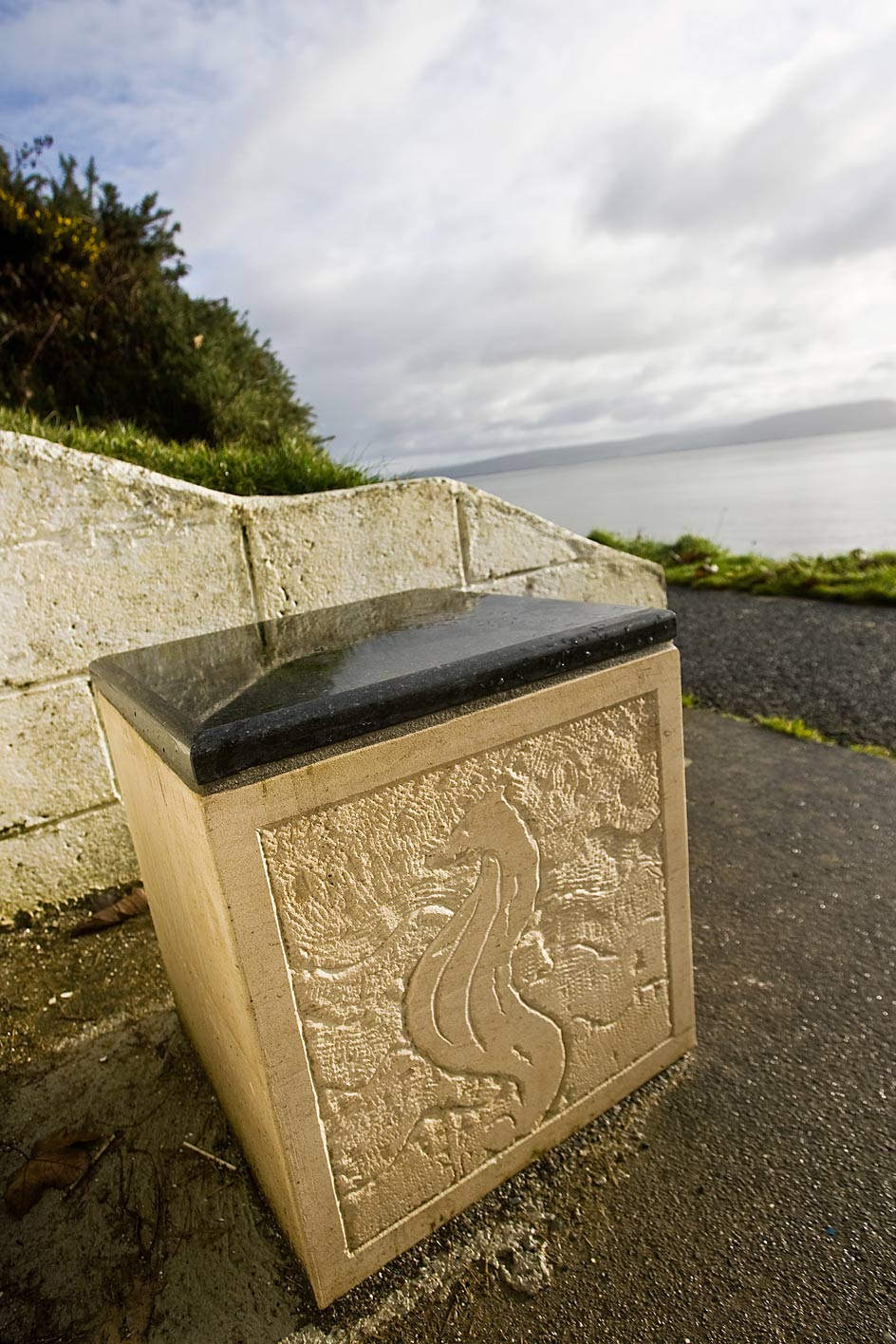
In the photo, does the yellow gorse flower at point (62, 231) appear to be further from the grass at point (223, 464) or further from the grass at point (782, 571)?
the grass at point (782, 571)

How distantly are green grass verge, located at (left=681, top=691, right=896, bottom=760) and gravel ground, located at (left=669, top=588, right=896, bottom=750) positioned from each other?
80 millimetres

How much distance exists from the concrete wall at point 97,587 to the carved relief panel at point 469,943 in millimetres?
1898

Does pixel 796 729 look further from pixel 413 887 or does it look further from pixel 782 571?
pixel 782 571

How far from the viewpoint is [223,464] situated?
3.71m

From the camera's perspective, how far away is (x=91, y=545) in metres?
2.85

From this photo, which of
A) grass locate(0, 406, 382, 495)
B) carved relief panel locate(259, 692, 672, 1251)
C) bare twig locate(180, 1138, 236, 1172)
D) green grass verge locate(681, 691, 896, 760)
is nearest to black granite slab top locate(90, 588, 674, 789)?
carved relief panel locate(259, 692, 672, 1251)

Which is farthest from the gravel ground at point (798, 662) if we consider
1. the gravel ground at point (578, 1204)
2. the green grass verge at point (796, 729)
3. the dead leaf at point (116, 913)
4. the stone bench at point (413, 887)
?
the dead leaf at point (116, 913)

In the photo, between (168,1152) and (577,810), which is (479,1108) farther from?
(168,1152)

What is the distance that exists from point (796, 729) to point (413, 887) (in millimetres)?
3736

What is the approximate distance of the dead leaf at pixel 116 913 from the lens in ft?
9.57

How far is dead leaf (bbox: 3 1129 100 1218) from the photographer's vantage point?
1868mm

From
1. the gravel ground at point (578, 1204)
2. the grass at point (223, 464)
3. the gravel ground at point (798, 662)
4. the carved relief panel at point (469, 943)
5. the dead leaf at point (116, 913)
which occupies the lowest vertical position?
the gravel ground at point (798, 662)

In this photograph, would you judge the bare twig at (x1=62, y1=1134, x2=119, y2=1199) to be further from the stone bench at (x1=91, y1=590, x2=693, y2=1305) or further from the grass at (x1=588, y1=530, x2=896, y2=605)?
the grass at (x1=588, y1=530, x2=896, y2=605)

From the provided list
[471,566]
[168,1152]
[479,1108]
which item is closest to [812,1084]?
[479,1108]
